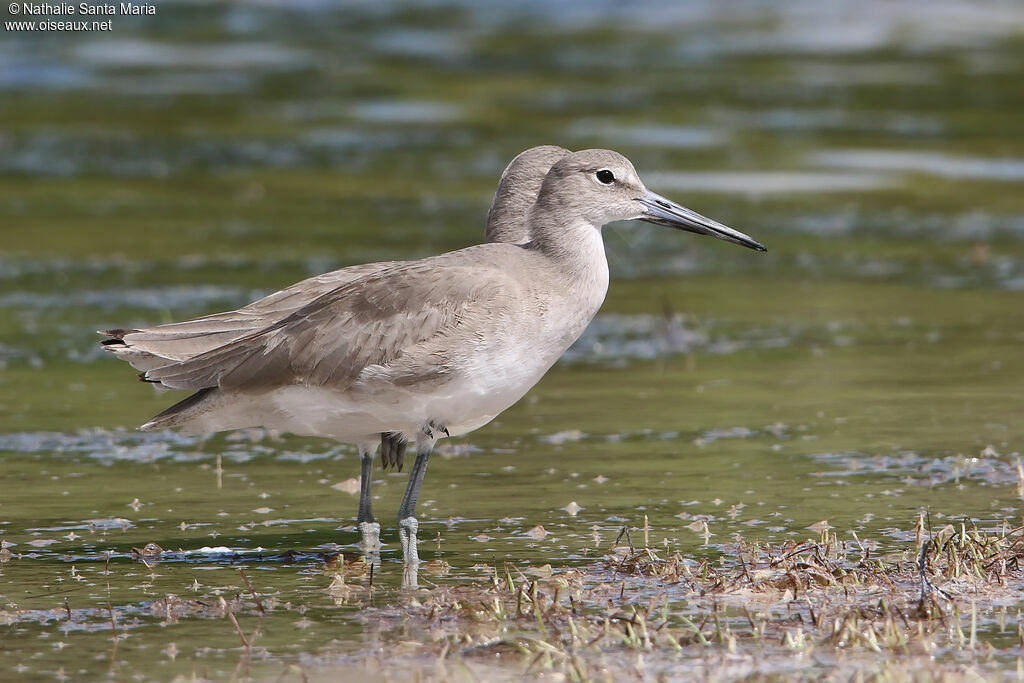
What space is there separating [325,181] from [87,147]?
3.34 m

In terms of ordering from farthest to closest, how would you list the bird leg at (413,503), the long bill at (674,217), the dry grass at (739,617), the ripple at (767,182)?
the ripple at (767,182), the long bill at (674,217), the bird leg at (413,503), the dry grass at (739,617)

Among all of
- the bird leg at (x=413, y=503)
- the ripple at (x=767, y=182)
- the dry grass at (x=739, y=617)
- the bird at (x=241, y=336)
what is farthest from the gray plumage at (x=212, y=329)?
the ripple at (x=767, y=182)

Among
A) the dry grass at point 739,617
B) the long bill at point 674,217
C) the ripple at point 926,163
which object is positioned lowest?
the dry grass at point 739,617

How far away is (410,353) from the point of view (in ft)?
24.0

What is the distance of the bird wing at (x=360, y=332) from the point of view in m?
7.35

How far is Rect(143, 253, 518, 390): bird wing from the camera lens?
7.35 metres

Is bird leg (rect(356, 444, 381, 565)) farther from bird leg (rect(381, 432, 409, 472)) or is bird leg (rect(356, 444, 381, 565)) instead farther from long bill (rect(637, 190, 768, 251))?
long bill (rect(637, 190, 768, 251))

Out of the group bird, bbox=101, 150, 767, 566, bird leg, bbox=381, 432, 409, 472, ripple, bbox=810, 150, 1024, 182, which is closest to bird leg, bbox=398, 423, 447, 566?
bird, bbox=101, 150, 767, 566

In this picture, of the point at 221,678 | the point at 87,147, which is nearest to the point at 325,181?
the point at 87,147

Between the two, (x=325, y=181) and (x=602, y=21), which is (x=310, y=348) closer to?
(x=325, y=181)

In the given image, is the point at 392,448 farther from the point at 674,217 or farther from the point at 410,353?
the point at 674,217

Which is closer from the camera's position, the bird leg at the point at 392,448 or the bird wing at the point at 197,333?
the bird wing at the point at 197,333

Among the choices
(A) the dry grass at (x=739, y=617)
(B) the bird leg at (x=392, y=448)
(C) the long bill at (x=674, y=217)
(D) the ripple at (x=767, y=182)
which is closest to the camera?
(A) the dry grass at (x=739, y=617)

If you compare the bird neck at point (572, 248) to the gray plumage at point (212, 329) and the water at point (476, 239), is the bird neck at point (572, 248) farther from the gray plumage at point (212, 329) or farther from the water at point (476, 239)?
the water at point (476, 239)
